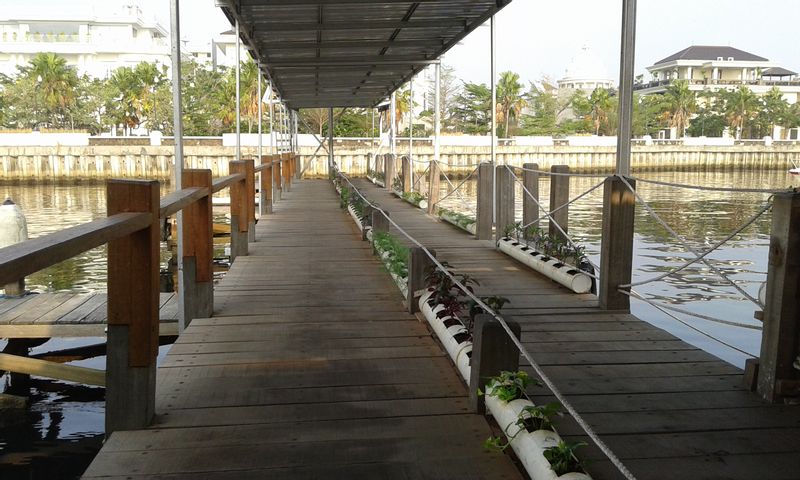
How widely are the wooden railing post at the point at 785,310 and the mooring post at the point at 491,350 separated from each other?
4.43 feet

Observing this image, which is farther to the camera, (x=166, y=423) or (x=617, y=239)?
(x=617, y=239)

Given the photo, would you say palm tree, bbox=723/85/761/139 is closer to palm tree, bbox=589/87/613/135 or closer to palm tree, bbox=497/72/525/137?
palm tree, bbox=589/87/613/135

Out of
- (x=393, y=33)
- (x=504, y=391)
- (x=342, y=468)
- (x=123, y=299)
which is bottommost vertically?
(x=342, y=468)

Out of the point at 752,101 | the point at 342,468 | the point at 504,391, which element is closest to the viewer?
the point at 342,468

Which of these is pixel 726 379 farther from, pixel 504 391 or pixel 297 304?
pixel 297 304

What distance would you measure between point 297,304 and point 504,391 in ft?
10.5

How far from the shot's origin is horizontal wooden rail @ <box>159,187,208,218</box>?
13.1 ft

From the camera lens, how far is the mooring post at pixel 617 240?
5855mm

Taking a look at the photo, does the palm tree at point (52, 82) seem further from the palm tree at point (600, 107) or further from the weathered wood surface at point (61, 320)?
the weathered wood surface at point (61, 320)

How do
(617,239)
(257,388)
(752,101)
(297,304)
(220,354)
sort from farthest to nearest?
(752,101), (297,304), (617,239), (220,354), (257,388)

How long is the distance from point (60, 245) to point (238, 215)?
662 cm

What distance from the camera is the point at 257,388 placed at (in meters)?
4.15

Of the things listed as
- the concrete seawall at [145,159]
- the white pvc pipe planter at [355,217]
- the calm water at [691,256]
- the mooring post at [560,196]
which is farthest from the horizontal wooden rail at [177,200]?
the concrete seawall at [145,159]

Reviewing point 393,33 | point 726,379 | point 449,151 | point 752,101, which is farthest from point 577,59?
point 726,379
